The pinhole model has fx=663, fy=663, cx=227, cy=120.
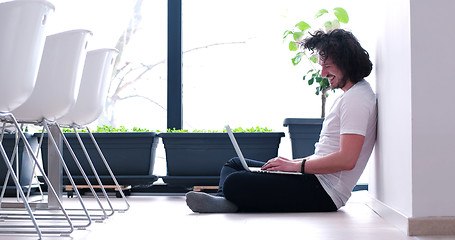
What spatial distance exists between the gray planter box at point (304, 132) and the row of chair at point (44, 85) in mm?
1322

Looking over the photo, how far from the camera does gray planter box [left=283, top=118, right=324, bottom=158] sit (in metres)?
4.28

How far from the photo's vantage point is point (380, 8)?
3066mm

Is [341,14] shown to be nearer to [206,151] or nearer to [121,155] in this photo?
[206,151]

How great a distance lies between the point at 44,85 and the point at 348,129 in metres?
1.34

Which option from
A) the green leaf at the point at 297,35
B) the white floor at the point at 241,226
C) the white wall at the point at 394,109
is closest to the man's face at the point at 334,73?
the white wall at the point at 394,109

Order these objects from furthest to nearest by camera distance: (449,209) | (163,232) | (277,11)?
(277,11) < (163,232) < (449,209)

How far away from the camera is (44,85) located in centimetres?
283

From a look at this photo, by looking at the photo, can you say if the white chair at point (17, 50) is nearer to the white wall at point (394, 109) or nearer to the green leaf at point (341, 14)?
the white wall at point (394, 109)

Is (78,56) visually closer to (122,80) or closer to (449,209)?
(449,209)

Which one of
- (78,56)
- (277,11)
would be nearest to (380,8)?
(78,56)

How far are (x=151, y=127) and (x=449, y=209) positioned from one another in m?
3.22

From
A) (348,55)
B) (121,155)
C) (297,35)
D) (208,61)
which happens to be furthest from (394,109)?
(208,61)

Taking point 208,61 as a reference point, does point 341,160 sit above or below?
below

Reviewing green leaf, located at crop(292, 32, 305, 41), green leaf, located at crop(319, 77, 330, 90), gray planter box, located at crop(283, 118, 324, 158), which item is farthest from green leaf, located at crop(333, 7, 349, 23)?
gray planter box, located at crop(283, 118, 324, 158)
